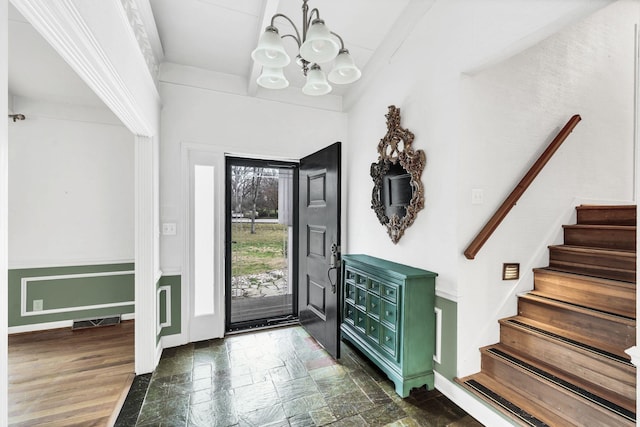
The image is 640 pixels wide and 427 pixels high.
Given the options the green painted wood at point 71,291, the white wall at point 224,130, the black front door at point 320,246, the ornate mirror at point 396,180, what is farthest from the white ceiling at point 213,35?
the green painted wood at point 71,291

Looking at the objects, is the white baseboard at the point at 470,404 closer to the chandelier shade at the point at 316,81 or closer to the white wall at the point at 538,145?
the white wall at the point at 538,145

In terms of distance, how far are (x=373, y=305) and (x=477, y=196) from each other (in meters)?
1.23

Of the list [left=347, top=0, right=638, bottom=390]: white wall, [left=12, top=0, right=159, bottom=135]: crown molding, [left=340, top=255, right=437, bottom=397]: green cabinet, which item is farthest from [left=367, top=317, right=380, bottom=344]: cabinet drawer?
[left=12, top=0, right=159, bottom=135]: crown molding

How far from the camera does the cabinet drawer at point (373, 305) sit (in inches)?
96.7

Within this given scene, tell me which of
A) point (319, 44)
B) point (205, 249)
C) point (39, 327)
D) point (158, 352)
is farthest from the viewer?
point (39, 327)

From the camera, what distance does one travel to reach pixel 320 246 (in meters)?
2.93

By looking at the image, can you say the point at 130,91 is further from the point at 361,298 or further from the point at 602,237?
the point at 602,237

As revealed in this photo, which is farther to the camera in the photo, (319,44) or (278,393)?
(278,393)

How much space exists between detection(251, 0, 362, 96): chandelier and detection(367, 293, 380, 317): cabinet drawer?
1.74 metres

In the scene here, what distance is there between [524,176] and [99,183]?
14.2 feet

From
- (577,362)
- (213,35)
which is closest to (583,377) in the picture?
(577,362)

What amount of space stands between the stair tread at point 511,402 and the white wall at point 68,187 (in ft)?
12.4

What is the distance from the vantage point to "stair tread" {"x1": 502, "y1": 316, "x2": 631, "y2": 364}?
1745mm

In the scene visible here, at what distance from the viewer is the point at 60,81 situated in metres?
2.65
